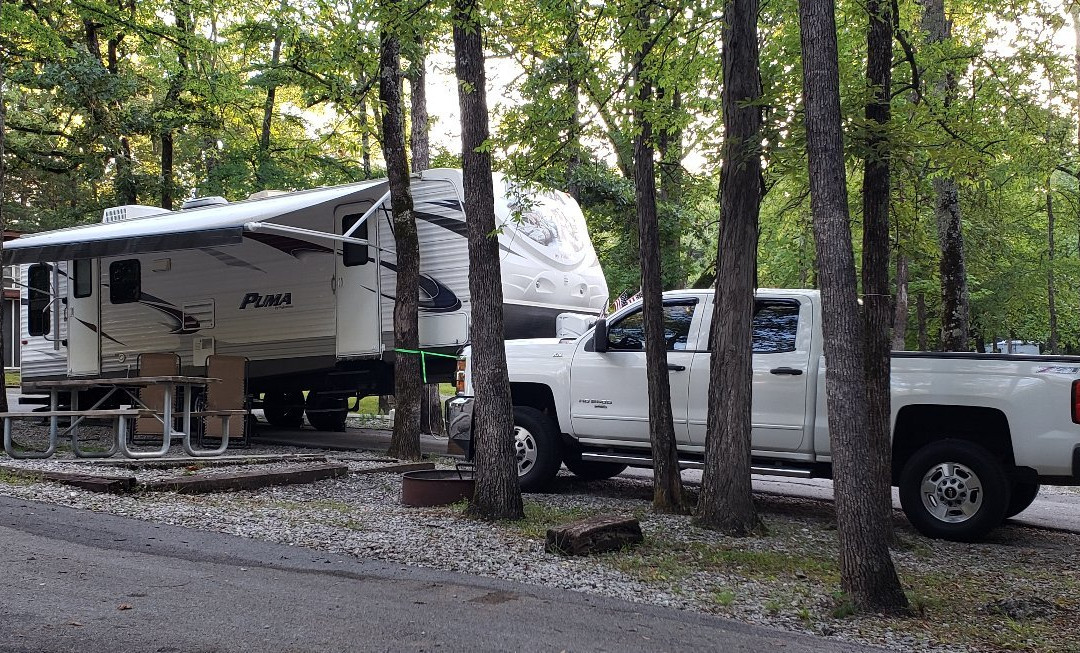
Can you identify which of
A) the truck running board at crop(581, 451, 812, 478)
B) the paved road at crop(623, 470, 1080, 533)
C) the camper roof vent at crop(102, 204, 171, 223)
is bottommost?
the paved road at crop(623, 470, 1080, 533)

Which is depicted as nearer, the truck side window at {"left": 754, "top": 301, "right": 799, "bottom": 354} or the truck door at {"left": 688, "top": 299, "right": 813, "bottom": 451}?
the truck door at {"left": 688, "top": 299, "right": 813, "bottom": 451}

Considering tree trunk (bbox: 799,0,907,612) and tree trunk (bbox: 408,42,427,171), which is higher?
tree trunk (bbox: 408,42,427,171)

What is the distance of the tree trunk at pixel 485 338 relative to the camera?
8.14m

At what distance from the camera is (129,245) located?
12.5 metres

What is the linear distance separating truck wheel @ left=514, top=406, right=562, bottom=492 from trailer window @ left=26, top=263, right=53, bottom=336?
10.8 meters

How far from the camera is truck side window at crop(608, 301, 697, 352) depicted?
9555 mm

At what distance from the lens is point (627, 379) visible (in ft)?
31.9

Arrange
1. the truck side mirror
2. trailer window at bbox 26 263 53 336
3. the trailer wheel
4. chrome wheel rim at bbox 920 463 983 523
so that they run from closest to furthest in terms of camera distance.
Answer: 1. chrome wheel rim at bbox 920 463 983 523
2. the truck side mirror
3. the trailer wheel
4. trailer window at bbox 26 263 53 336

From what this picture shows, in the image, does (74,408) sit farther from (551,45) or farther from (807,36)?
(807,36)

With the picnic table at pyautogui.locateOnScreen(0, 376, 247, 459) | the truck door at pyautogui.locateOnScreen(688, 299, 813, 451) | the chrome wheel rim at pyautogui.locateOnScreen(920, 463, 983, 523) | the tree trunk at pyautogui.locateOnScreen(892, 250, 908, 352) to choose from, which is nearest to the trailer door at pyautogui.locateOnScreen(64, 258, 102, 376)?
the picnic table at pyautogui.locateOnScreen(0, 376, 247, 459)

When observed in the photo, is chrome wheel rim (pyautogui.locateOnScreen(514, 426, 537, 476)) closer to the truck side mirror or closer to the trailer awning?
the truck side mirror

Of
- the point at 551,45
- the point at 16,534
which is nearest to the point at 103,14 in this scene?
the point at 551,45

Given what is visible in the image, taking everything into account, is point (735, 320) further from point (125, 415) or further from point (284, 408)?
point (284, 408)

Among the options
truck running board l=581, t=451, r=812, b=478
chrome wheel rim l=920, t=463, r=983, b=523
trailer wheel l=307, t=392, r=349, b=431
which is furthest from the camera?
trailer wheel l=307, t=392, r=349, b=431
